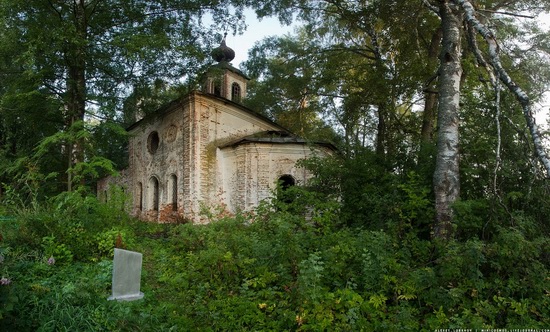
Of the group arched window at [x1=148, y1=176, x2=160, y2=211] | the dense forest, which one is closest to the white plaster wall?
arched window at [x1=148, y1=176, x2=160, y2=211]

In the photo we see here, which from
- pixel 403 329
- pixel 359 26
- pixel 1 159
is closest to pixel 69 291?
pixel 403 329

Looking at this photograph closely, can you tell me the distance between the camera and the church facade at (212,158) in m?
15.7

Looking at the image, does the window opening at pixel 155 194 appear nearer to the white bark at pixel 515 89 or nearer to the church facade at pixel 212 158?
the church facade at pixel 212 158

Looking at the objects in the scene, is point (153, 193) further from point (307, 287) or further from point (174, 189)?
point (307, 287)

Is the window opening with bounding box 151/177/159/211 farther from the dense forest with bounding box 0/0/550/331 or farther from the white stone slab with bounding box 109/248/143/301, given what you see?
the white stone slab with bounding box 109/248/143/301

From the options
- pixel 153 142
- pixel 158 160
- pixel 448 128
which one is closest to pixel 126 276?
pixel 448 128

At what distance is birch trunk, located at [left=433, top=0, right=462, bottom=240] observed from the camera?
19.9ft

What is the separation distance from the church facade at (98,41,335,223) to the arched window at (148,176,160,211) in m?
0.05

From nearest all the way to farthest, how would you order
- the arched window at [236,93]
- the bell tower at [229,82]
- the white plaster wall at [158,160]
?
the white plaster wall at [158,160] < the bell tower at [229,82] < the arched window at [236,93]

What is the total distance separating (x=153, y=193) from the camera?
1880 centimetres

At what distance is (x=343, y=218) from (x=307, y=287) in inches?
138

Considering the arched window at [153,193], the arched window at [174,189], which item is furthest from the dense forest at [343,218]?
the arched window at [153,193]

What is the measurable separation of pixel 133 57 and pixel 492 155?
35.5 feet

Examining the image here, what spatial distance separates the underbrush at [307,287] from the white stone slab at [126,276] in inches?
6.2
